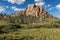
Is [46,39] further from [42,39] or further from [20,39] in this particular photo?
[20,39]

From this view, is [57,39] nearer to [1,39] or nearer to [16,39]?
[16,39]

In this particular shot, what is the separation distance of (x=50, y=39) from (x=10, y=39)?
538 inches

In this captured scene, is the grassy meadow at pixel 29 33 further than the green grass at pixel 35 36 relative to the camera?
Yes

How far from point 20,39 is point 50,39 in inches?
407

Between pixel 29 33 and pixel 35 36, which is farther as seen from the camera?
pixel 29 33

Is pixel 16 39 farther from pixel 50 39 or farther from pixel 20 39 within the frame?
pixel 50 39

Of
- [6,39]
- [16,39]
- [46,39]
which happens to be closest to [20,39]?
[16,39]

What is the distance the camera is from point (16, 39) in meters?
49.9

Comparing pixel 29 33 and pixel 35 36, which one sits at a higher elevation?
pixel 35 36

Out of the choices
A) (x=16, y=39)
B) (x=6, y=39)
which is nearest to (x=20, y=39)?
(x=16, y=39)

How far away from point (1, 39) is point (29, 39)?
9.27m

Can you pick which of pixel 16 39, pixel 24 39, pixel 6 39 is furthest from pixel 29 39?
pixel 6 39

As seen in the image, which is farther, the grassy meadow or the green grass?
the grassy meadow

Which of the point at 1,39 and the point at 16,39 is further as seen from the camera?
the point at 16,39
